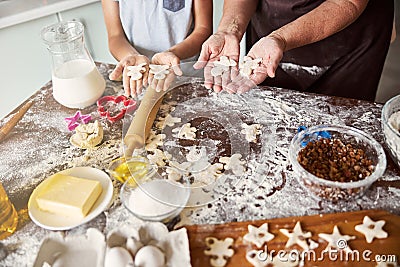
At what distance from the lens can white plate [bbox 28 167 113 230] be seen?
945 mm

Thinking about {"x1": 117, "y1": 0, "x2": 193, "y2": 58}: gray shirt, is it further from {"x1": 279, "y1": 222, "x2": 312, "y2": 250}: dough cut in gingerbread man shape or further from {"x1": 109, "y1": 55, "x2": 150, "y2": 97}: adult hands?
{"x1": 279, "y1": 222, "x2": 312, "y2": 250}: dough cut in gingerbread man shape

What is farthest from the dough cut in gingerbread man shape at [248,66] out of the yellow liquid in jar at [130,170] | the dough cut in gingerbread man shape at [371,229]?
the dough cut in gingerbread man shape at [371,229]

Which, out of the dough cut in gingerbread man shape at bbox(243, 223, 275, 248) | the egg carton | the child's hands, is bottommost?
the dough cut in gingerbread man shape at bbox(243, 223, 275, 248)

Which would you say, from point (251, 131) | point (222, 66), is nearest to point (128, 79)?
point (222, 66)

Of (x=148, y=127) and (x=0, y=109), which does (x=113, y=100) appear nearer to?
(x=148, y=127)

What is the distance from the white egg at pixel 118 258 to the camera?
0.83m

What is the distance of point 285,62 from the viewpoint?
1.56 m

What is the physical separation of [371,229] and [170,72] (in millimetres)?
710

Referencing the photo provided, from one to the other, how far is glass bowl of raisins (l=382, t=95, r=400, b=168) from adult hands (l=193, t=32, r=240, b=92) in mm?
435

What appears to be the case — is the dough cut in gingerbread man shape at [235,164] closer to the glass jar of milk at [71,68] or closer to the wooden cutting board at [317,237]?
the wooden cutting board at [317,237]

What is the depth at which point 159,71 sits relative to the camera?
129 cm

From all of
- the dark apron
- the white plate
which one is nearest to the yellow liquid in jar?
the white plate

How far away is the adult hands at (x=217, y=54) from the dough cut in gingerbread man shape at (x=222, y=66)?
0.03ft

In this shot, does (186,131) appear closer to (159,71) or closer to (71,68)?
(159,71)
